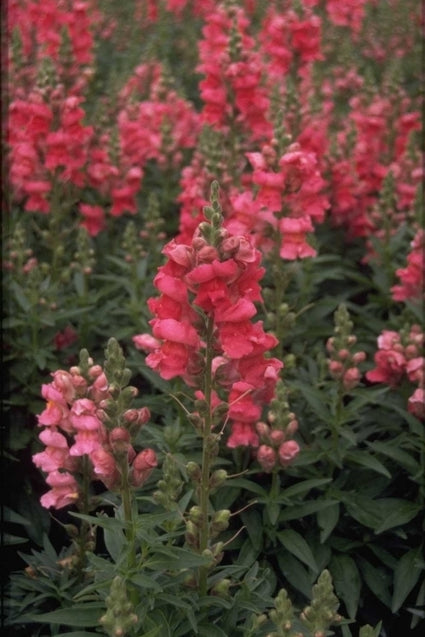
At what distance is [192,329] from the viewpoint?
2.61m

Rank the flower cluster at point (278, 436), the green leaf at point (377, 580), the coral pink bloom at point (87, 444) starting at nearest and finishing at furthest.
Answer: the coral pink bloom at point (87, 444) < the flower cluster at point (278, 436) < the green leaf at point (377, 580)

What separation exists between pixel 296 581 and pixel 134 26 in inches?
351

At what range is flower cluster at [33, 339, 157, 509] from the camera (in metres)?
2.58

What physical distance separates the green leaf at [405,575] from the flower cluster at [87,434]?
1262mm

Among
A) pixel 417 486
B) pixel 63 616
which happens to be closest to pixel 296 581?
pixel 417 486

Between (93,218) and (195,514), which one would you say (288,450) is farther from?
(93,218)

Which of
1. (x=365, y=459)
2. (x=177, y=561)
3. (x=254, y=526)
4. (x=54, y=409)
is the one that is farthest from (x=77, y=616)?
(x=365, y=459)

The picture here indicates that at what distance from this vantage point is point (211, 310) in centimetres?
254

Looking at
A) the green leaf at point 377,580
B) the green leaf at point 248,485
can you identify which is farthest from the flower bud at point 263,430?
the green leaf at point 377,580

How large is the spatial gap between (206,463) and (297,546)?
0.87 metres

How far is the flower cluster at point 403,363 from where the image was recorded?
12.5 ft

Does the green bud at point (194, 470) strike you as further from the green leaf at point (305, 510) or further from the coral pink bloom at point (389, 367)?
the coral pink bloom at point (389, 367)

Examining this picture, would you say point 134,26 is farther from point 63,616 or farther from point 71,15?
point 63,616

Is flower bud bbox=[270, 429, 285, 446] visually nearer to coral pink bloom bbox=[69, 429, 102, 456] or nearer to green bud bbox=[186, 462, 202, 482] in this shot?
green bud bbox=[186, 462, 202, 482]
